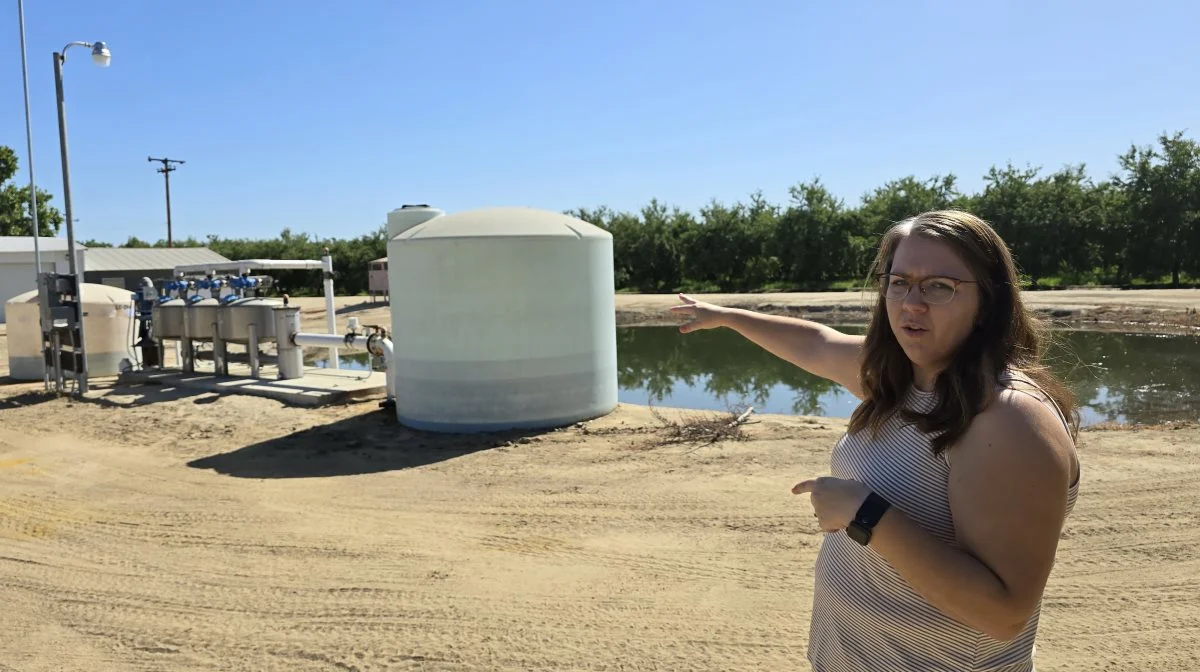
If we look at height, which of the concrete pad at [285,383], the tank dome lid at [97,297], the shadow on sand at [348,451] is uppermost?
the tank dome lid at [97,297]

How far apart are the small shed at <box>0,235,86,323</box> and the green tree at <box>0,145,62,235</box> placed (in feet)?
42.3

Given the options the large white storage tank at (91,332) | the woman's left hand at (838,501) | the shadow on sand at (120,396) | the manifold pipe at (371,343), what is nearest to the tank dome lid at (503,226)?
the manifold pipe at (371,343)

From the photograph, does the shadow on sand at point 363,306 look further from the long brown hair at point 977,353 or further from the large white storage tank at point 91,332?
the long brown hair at point 977,353

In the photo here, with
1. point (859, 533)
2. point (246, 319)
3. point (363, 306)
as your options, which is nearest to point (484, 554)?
point (859, 533)

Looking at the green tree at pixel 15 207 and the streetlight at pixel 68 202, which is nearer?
the streetlight at pixel 68 202

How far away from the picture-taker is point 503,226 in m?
8.60

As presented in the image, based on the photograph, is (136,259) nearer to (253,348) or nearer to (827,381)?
(253,348)

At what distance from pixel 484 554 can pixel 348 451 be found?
3.52 m

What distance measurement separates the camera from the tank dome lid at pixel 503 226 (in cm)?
851

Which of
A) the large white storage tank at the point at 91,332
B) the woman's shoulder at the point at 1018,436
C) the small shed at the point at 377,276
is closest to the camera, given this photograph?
the woman's shoulder at the point at 1018,436

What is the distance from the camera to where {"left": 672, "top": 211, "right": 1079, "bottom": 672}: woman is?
1.42 m

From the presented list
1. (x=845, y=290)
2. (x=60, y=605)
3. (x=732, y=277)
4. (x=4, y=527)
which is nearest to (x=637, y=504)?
(x=60, y=605)

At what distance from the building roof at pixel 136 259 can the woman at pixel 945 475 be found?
113 feet

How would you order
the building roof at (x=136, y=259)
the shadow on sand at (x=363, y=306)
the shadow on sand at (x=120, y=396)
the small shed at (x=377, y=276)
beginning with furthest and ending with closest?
1. the building roof at (x=136, y=259)
2. the small shed at (x=377, y=276)
3. the shadow on sand at (x=363, y=306)
4. the shadow on sand at (x=120, y=396)
